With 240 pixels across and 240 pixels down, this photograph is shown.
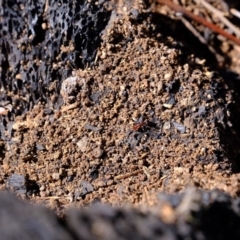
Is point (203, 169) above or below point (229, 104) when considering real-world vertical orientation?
below

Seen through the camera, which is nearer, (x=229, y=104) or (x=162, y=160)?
(x=162, y=160)

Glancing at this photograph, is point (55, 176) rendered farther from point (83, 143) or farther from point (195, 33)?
point (195, 33)

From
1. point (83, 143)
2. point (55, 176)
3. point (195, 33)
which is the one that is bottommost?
point (55, 176)

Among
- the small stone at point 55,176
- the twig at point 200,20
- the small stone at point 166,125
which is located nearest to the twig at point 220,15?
the twig at point 200,20

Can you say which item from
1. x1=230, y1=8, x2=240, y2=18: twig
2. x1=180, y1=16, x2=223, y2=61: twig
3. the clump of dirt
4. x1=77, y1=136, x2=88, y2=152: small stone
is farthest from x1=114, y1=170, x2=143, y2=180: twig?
x1=230, y1=8, x2=240, y2=18: twig

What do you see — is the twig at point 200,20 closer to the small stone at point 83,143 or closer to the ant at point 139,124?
the ant at point 139,124

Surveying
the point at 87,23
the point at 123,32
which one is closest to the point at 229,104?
the point at 123,32

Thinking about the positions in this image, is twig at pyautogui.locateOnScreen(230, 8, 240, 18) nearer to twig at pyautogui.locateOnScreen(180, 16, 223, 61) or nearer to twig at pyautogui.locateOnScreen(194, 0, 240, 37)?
twig at pyautogui.locateOnScreen(194, 0, 240, 37)

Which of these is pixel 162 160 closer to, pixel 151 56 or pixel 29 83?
pixel 151 56

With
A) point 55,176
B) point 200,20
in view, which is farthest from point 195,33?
point 55,176
